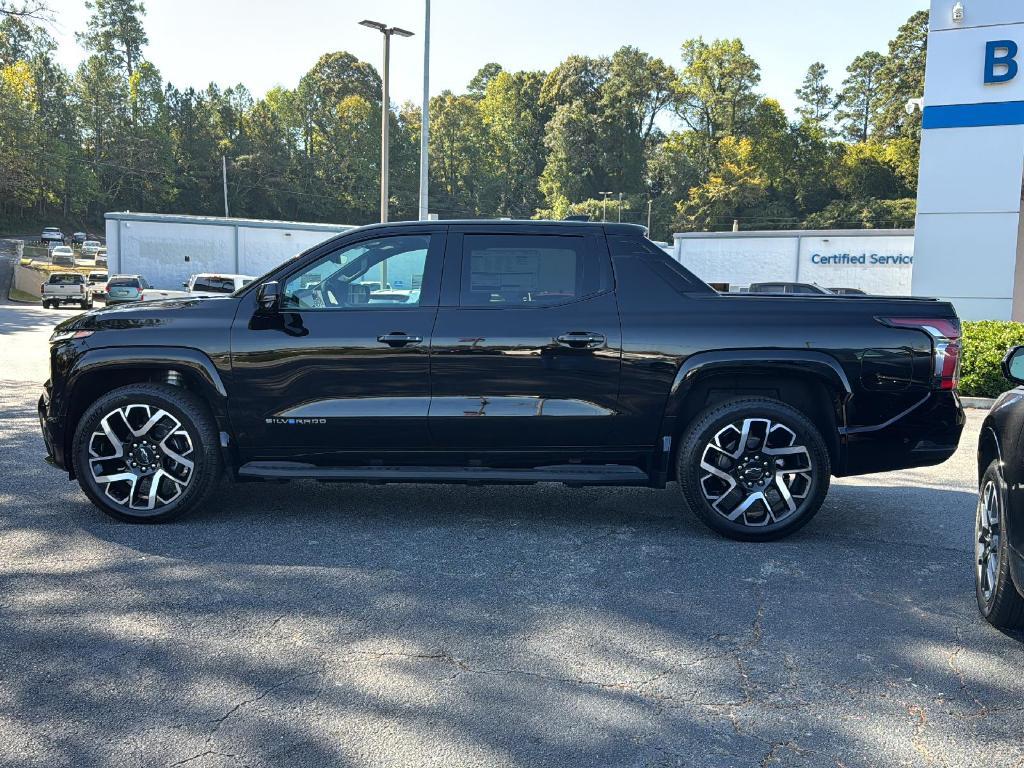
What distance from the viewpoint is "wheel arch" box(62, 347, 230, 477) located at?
5.42 m

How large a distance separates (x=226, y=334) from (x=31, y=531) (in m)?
1.60

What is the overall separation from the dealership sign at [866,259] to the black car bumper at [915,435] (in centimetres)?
3079

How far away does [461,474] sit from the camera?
17.7 feet

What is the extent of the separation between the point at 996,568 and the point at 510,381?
264 cm

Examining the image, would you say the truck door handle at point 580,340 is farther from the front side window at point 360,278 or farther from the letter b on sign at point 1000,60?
the letter b on sign at point 1000,60

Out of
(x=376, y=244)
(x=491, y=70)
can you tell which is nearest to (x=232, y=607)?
(x=376, y=244)

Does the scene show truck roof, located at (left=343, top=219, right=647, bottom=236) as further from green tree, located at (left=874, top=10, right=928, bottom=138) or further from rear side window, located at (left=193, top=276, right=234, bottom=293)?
green tree, located at (left=874, top=10, right=928, bottom=138)

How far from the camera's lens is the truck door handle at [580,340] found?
17.3 feet

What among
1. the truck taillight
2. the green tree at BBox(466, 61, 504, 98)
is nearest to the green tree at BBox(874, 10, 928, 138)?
the green tree at BBox(466, 61, 504, 98)

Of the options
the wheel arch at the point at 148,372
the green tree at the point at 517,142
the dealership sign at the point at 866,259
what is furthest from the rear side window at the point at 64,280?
the green tree at the point at 517,142

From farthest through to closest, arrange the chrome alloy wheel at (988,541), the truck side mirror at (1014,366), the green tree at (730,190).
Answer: the green tree at (730,190)
the chrome alloy wheel at (988,541)
the truck side mirror at (1014,366)

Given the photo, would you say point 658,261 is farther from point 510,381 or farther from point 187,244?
point 187,244

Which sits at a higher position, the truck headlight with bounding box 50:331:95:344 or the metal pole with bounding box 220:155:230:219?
the metal pole with bounding box 220:155:230:219

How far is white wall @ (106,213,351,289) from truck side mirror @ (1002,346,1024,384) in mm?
39355
